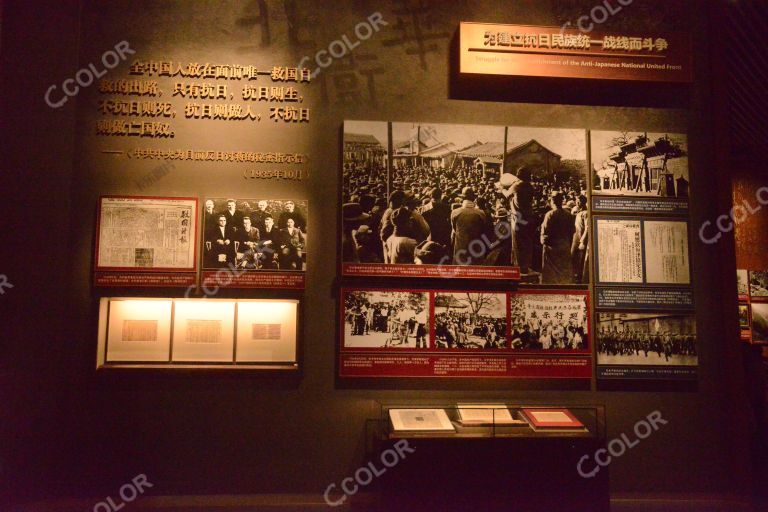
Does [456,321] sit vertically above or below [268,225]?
below

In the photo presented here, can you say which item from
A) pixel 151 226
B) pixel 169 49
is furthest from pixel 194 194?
pixel 169 49

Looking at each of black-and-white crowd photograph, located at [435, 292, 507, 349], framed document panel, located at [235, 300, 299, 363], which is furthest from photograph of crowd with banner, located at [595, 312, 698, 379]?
framed document panel, located at [235, 300, 299, 363]

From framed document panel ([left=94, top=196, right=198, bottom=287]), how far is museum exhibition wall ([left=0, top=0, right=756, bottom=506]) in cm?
2

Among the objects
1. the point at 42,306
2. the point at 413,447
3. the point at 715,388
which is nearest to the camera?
the point at 413,447

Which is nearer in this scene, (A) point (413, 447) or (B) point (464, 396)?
(A) point (413, 447)

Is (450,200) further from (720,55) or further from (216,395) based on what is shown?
Answer: (720,55)

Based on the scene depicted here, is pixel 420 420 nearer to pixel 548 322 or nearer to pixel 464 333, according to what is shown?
pixel 464 333

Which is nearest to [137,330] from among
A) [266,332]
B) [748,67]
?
[266,332]

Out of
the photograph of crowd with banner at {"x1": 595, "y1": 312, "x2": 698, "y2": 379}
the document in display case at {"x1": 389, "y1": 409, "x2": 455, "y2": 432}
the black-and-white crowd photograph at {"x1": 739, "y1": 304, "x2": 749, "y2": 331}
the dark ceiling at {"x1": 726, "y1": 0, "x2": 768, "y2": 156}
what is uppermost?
the dark ceiling at {"x1": 726, "y1": 0, "x2": 768, "y2": 156}

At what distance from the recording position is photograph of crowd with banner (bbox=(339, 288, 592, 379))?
3.99 m

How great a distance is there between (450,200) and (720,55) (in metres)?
2.78

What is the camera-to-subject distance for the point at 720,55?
175 inches

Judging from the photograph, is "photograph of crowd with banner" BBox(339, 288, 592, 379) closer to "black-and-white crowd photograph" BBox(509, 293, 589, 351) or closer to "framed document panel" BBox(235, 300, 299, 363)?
"black-and-white crowd photograph" BBox(509, 293, 589, 351)

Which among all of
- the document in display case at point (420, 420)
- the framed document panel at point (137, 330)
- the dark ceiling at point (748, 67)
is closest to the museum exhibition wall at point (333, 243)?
the framed document panel at point (137, 330)
